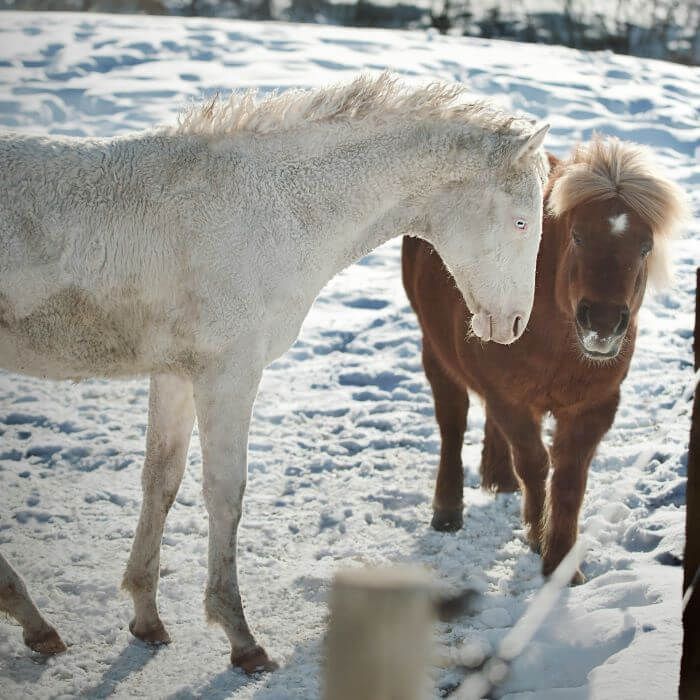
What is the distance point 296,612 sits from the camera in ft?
13.0

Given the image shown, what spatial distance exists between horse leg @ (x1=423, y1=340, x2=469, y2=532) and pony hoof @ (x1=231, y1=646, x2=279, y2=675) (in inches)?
66.5

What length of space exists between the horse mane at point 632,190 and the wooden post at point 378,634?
10.2 feet

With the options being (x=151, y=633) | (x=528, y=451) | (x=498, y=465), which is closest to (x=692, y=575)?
(x=528, y=451)

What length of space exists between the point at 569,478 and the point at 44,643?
7.88 ft

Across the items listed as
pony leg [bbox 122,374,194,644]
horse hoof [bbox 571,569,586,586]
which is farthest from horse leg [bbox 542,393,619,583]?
pony leg [bbox 122,374,194,644]

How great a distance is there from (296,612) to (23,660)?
3.76 feet

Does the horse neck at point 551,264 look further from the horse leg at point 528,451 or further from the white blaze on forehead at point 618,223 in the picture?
the horse leg at point 528,451

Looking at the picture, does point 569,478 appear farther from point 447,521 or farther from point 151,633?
point 151,633

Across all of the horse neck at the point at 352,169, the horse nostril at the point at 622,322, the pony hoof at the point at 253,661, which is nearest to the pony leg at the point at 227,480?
the pony hoof at the point at 253,661

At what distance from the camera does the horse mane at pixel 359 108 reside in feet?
11.5

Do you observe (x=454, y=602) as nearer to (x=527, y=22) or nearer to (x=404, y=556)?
(x=404, y=556)

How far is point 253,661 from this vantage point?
11.3 feet

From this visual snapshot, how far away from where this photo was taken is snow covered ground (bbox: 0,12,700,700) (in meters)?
3.40

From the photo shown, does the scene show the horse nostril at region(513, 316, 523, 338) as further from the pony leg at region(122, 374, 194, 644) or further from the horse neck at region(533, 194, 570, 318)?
the pony leg at region(122, 374, 194, 644)
